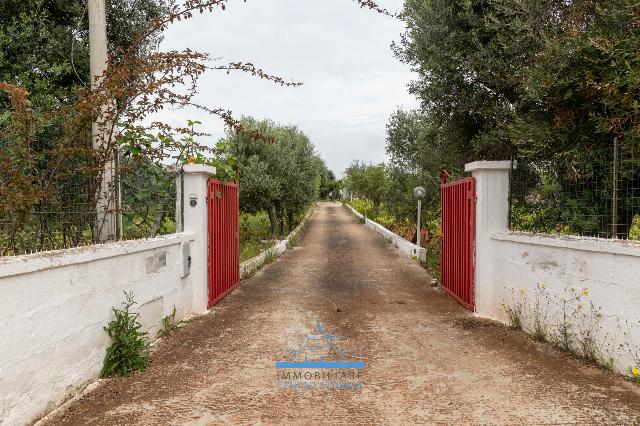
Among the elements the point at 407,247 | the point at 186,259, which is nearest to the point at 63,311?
the point at 186,259

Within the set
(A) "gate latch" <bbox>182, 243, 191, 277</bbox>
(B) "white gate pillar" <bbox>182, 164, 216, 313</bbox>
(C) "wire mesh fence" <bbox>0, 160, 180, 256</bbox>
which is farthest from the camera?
(B) "white gate pillar" <bbox>182, 164, 216, 313</bbox>

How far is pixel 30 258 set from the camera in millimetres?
3543

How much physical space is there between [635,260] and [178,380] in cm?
424

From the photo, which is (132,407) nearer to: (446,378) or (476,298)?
(446,378)

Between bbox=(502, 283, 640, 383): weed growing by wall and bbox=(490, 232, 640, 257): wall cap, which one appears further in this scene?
bbox=(502, 283, 640, 383): weed growing by wall

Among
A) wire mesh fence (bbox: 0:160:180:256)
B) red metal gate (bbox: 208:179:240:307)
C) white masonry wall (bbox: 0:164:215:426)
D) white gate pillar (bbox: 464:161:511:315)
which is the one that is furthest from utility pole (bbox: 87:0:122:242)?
white gate pillar (bbox: 464:161:511:315)

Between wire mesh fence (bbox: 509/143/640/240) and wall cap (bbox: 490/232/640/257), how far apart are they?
21cm

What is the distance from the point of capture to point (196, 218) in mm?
7512

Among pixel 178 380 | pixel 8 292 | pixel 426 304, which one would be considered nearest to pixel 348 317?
pixel 426 304

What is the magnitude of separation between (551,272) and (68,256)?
4.95m

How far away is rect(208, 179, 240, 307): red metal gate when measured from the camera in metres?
8.09

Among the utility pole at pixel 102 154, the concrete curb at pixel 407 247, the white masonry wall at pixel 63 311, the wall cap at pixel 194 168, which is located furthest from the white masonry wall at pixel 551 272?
the concrete curb at pixel 407 247

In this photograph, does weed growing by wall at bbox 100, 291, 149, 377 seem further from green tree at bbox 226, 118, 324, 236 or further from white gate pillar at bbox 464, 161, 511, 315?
green tree at bbox 226, 118, 324, 236

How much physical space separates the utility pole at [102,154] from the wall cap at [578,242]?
487 centimetres
